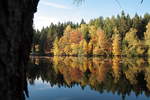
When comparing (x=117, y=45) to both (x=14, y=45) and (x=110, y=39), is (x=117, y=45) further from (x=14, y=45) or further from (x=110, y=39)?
(x=14, y=45)

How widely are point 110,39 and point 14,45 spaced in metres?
79.3

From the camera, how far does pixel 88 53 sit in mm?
79438

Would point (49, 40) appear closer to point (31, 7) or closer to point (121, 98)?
point (121, 98)

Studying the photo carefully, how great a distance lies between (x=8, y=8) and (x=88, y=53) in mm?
78172

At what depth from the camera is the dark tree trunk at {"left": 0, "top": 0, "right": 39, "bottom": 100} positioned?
4.57 feet

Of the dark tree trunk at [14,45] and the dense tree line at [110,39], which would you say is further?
the dense tree line at [110,39]

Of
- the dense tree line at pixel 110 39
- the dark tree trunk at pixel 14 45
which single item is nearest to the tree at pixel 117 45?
the dense tree line at pixel 110 39

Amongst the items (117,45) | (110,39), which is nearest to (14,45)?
(117,45)

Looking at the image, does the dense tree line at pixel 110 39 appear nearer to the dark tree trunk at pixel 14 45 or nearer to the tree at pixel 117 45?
the tree at pixel 117 45

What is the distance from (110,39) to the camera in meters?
80.1

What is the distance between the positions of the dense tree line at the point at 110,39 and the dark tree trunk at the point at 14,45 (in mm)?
67648

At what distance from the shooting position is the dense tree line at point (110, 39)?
231 ft

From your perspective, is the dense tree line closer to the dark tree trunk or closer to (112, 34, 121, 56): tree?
(112, 34, 121, 56): tree

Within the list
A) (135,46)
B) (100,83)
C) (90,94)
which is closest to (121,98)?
(90,94)
